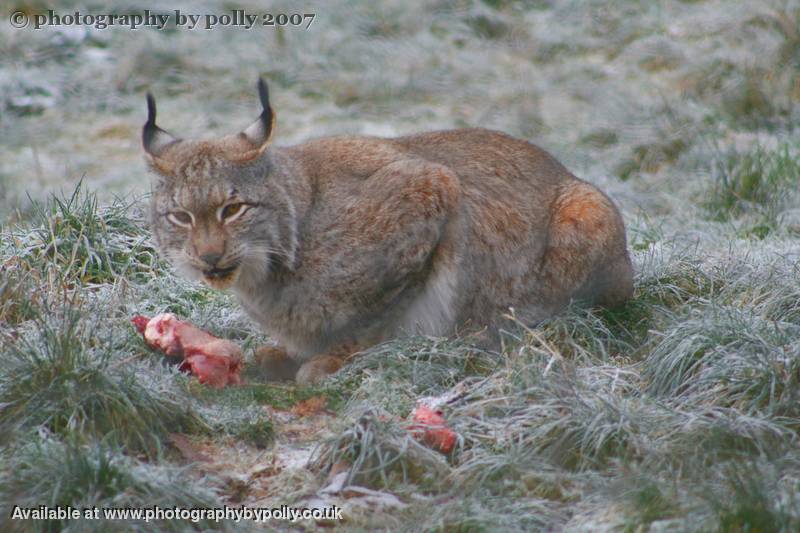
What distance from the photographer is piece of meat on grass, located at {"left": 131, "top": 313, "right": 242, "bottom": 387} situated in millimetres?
5258

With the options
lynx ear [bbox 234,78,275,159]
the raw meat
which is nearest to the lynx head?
lynx ear [bbox 234,78,275,159]

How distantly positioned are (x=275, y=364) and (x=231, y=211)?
94cm

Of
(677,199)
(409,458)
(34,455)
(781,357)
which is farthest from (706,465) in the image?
(677,199)

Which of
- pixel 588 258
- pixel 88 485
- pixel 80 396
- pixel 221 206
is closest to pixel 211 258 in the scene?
pixel 221 206

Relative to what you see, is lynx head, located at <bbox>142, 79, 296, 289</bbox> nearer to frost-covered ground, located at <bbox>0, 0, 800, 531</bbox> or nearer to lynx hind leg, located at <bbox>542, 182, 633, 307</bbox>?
frost-covered ground, located at <bbox>0, 0, 800, 531</bbox>

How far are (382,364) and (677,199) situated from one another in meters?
4.23

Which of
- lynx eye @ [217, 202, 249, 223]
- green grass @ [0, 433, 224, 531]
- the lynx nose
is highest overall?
lynx eye @ [217, 202, 249, 223]

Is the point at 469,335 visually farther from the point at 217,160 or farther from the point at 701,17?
the point at 701,17

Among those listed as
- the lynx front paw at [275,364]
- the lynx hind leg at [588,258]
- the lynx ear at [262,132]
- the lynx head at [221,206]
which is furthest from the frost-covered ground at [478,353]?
the lynx ear at [262,132]

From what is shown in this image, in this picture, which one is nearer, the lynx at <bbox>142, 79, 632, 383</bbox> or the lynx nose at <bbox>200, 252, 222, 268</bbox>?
the lynx nose at <bbox>200, 252, 222, 268</bbox>

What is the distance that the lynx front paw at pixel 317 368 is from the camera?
5.59 meters

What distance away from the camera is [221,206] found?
5.36m

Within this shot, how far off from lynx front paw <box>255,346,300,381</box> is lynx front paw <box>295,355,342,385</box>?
112 mm

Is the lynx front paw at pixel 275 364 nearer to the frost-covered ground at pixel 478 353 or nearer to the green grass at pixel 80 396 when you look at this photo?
the frost-covered ground at pixel 478 353
